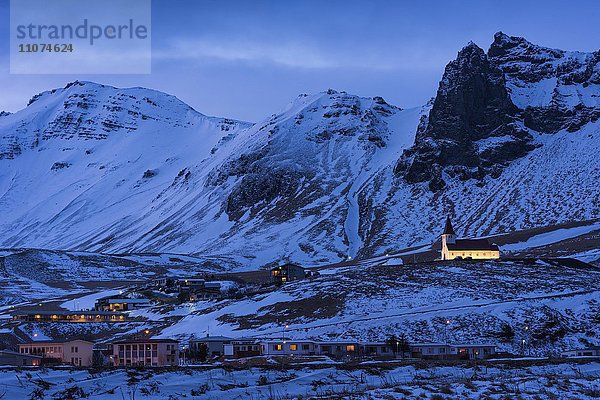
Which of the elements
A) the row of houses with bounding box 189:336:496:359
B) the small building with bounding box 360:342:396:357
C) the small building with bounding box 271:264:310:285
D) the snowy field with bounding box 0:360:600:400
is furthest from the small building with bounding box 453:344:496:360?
the small building with bounding box 271:264:310:285

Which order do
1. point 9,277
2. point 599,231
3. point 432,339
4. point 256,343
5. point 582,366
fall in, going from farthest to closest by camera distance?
1. point 9,277
2. point 599,231
3. point 432,339
4. point 256,343
5. point 582,366

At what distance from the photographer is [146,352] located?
65.4 m

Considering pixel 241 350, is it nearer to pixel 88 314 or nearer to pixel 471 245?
pixel 88 314

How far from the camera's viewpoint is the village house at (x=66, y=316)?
387 ft

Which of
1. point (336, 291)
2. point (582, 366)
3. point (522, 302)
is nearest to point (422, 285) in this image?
point (336, 291)

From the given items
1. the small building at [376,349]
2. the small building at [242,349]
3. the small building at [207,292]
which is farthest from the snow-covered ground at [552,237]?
the small building at [242,349]

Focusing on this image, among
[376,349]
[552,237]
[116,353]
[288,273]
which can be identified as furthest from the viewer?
[552,237]

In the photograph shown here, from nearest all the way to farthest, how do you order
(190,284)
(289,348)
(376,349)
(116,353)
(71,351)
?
(116,353)
(289,348)
(376,349)
(71,351)
(190,284)

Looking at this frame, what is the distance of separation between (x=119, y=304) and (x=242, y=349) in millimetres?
67063

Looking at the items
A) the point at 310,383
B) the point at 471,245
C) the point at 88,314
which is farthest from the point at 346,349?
the point at 471,245

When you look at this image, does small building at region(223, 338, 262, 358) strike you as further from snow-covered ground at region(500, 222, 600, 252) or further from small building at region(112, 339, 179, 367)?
snow-covered ground at region(500, 222, 600, 252)

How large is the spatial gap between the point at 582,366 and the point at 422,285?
6584cm

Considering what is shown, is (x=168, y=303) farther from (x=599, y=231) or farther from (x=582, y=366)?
(x=582, y=366)

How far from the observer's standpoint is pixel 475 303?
93125mm
